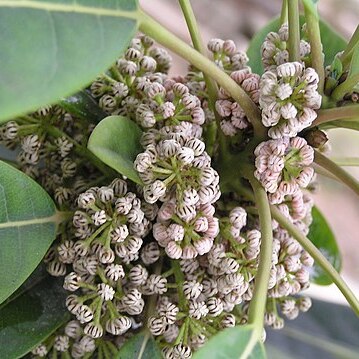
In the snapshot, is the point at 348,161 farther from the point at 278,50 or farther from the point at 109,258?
the point at 109,258

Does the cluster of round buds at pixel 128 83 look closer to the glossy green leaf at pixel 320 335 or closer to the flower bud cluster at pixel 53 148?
the flower bud cluster at pixel 53 148

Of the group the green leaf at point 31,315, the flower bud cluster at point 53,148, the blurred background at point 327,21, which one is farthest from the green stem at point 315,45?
the blurred background at point 327,21

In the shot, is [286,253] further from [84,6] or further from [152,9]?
[152,9]

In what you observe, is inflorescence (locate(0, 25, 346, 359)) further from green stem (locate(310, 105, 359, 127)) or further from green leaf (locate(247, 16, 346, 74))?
green leaf (locate(247, 16, 346, 74))

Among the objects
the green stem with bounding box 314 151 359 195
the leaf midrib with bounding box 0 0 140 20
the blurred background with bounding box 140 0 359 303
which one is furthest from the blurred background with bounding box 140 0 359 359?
the leaf midrib with bounding box 0 0 140 20

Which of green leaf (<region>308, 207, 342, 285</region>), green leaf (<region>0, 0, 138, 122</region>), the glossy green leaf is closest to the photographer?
green leaf (<region>0, 0, 138, 122</region>)

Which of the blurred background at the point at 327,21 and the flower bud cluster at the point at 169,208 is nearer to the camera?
the flower bud cluster at the point at 169,208
